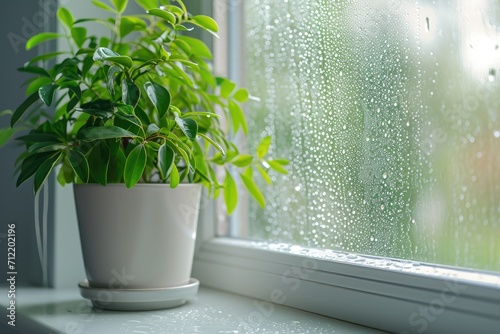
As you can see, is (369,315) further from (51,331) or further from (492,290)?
→ (51,331)

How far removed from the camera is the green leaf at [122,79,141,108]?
87 centimetres

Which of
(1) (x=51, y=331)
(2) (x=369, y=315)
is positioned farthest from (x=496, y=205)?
(1) (x=51, y=331)

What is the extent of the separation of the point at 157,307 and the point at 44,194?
0.44 metres

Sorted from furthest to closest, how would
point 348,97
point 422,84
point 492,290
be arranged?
1. point 348,97
2. point 422,84
3. point 492,290

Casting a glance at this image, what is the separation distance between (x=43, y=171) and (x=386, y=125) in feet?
1.59

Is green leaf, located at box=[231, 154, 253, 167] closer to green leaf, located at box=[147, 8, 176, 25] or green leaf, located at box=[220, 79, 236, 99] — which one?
green leaf, located at box=[220, 79, 236, 99]

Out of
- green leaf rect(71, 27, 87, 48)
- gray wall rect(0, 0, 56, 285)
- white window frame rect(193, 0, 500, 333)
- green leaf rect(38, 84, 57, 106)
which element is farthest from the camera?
gray wall rect(0, 0, 56, 285)

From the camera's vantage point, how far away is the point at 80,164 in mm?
888

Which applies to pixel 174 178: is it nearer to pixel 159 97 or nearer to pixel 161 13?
pixel 159 97

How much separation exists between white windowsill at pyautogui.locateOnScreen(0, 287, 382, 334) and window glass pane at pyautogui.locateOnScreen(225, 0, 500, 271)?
13 centimetres

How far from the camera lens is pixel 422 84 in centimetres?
85

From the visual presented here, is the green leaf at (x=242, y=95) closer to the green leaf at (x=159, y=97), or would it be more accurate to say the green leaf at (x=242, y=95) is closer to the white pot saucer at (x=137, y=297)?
the green leaf at (x=159, y=97)

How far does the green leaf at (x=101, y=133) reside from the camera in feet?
2.74

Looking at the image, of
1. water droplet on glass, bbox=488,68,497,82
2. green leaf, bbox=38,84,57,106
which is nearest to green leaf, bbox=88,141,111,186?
green leaf, bbox=38,84,57,106
